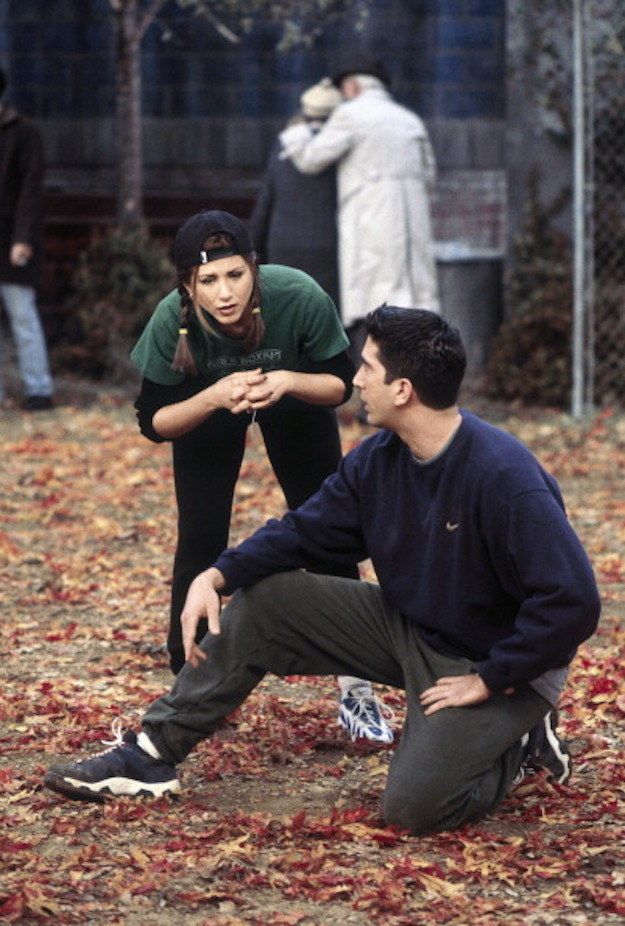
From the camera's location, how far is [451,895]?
4254 mm

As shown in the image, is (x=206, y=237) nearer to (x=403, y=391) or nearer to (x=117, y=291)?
(x=403, y=391)

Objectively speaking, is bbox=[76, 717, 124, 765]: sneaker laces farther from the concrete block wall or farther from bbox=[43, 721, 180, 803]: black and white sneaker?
the concrete block wall

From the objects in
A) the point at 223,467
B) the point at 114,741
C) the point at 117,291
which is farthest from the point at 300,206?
the point at 114,741

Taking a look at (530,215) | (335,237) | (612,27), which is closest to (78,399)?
(335,237)

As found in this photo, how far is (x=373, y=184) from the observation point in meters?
10.8

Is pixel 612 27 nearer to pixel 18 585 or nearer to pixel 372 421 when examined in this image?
pixel 18 585

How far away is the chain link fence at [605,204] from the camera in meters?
11.7

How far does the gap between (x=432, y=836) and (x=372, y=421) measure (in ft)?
3.38

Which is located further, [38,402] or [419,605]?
[38,402]

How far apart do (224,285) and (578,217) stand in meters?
6.54

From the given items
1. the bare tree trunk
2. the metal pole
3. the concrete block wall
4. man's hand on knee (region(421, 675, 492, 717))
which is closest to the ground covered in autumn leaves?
man's hand on knee (region(421, 675, 492, 717))

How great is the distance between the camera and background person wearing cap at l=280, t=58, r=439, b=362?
1067 centimetres

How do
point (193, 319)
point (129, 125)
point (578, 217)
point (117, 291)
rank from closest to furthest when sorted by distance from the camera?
point (193, 319) → point (578, 217) → point (117, 291) → point (129, 125)

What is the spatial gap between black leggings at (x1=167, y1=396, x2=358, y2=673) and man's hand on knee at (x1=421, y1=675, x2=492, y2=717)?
0.80 meters
